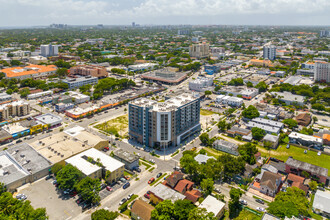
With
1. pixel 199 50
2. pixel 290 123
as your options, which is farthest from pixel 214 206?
pixel 199 50

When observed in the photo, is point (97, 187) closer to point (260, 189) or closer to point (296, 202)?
point (260, 189)

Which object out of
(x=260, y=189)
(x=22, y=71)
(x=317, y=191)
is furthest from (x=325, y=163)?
(x=22, y=71)

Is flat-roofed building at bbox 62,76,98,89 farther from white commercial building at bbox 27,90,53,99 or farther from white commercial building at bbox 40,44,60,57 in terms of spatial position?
white commercial building at bbox 40,44,60,57

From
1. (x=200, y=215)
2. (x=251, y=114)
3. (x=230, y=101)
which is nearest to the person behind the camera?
(x=200, y=215)

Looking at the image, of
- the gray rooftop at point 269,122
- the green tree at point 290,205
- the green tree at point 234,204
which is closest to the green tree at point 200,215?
the green tree at point 234,204

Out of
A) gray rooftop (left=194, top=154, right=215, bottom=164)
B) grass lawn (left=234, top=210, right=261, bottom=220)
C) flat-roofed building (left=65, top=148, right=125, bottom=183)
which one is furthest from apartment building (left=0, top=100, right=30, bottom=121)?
grass lawn (left=234, top=210, right=261, bottom=220)

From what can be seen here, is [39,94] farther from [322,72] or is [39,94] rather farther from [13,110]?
[322,72]

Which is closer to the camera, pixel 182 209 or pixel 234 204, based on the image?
pixel 182 209
